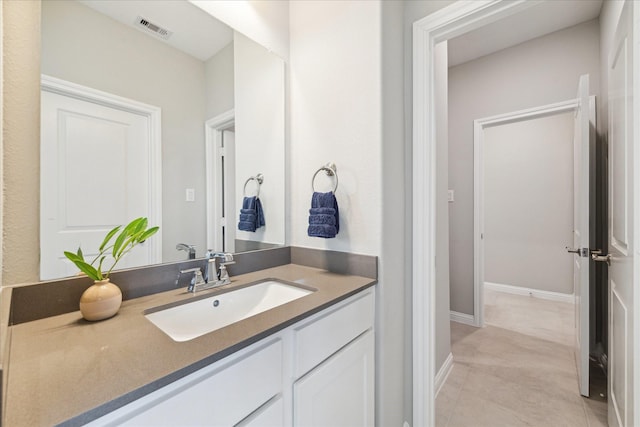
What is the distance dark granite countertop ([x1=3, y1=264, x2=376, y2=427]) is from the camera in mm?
477

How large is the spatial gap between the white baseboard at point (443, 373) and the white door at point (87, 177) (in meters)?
1.87

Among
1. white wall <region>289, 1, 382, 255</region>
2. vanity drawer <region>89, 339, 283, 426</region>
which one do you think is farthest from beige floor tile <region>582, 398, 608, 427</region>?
vanity drawer <region>89, 339, 283, 426</region>

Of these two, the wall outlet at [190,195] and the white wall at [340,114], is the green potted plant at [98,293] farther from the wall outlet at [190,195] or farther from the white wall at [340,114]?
the white wall at [340,114]

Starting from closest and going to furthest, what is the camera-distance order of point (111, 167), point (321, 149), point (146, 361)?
point (146, 361), point (111, 167), point (321, 149)

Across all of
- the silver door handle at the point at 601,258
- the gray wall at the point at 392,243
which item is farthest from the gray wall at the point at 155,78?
the silver door handle at the point at 601,258

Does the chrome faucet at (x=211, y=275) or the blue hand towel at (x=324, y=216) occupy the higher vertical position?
the blue hand towel at (x=324, y=216)

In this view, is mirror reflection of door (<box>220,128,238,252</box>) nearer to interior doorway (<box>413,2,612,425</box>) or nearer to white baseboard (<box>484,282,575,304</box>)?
interior doorway (<box>413,2,612,425</box>)

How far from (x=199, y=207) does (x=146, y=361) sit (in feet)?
2.54

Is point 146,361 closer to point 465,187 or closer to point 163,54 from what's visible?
point 163,54

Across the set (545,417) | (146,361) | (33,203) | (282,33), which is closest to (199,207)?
(33,203)

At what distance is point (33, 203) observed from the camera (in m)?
0.83

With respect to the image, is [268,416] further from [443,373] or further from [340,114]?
[443,373]

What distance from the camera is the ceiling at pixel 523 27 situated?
2.25 metres

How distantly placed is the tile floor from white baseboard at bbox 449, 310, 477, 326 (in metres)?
0.07
